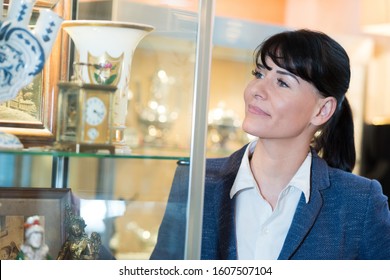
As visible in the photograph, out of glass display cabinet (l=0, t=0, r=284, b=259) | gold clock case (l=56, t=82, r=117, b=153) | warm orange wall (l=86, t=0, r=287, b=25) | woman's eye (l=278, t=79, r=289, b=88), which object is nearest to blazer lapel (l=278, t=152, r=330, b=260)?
woman's eye (l=278, t=79, r=289, b=88)

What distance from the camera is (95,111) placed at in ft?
3.65

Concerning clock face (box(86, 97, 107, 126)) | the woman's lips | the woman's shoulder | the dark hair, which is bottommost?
the woman's shoulder

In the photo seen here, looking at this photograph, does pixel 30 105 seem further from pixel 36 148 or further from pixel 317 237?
pixel 317 237

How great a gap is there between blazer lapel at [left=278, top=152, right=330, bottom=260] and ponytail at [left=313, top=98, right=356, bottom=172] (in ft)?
0.55

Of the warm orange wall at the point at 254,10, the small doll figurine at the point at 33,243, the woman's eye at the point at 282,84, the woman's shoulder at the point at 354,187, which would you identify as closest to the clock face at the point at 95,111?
the small doll figurine at the point at 33,243

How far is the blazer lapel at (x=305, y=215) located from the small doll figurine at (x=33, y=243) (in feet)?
1.93

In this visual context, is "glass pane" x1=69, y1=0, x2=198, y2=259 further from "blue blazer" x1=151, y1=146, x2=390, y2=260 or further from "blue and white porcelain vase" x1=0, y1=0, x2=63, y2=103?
"blue blazer" x1=151, y1=146, x2=390, y2=260

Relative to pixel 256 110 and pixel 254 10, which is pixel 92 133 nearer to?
pixel 256 110

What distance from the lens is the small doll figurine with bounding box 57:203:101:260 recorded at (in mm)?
1210

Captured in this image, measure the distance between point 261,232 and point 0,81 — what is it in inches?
28.7

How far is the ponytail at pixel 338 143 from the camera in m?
1.87

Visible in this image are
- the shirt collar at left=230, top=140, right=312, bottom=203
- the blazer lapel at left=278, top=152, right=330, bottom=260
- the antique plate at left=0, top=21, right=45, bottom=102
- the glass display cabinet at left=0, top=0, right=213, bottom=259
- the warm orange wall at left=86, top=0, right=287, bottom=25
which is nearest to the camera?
the antique plate at left=0, top=21, right=45, bottom=102

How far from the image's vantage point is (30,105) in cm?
120

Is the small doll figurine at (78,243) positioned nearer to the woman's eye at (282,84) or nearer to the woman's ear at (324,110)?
the woman's eye at (282,84)
